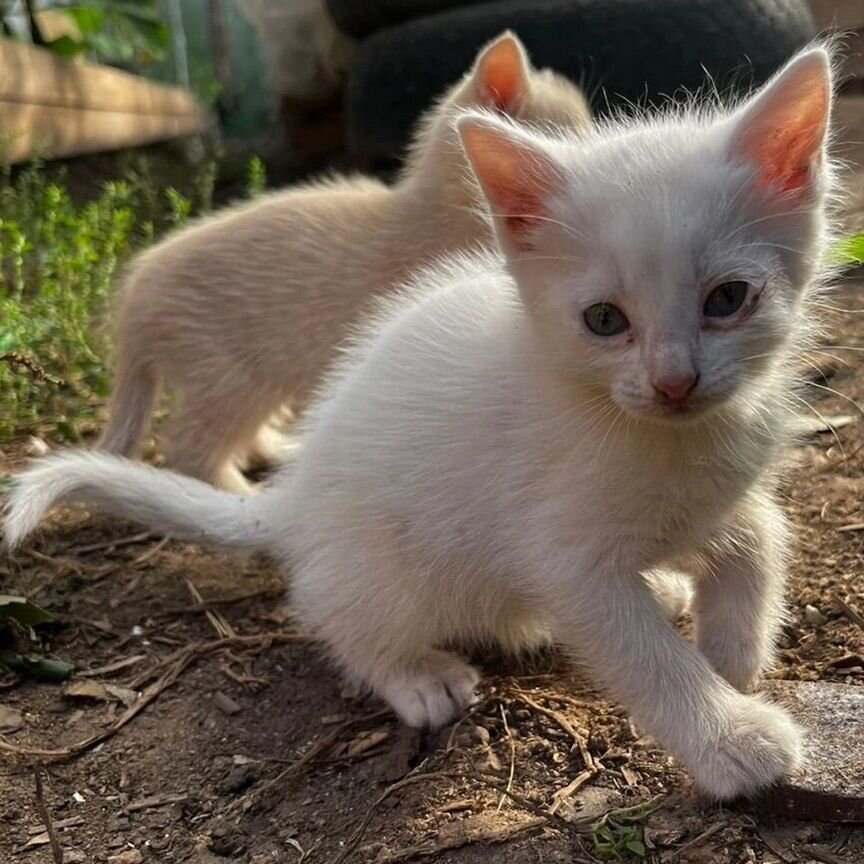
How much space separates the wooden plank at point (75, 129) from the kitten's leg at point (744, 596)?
3.66m

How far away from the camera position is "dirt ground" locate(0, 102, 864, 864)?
1.92 metres

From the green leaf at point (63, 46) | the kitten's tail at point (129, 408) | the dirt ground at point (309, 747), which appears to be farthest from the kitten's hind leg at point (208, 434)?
the green leaf at point (63, 46)

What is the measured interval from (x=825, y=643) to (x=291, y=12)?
6580 mm

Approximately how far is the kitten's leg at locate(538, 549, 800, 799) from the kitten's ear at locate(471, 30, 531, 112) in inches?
68.9

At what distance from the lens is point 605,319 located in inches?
72.0

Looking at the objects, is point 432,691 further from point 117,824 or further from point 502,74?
point 502,74

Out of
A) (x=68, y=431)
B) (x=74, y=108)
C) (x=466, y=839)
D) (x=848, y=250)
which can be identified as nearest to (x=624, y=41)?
(x=68, y=431)

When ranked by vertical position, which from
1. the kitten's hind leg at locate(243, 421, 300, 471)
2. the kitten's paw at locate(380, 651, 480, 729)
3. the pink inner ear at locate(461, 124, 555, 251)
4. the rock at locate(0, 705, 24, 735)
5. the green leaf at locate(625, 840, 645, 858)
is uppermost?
the pink inner ear at locate(461, 124, 555, 251)

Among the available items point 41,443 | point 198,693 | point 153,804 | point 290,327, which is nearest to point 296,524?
point 198,693

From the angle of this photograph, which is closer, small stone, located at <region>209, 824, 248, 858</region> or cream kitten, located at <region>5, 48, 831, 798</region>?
cream kitten, located at <region>5, 48, 831, 798</region>

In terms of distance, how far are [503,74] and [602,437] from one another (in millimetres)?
1700

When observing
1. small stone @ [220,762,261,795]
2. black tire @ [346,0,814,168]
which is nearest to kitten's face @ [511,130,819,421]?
small stone @ [220,762,261,795]

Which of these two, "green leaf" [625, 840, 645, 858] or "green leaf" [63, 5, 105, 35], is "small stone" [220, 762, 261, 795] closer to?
"green leaf" [625, 840, 645, 858]

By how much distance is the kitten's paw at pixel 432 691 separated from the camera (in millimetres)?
2297
